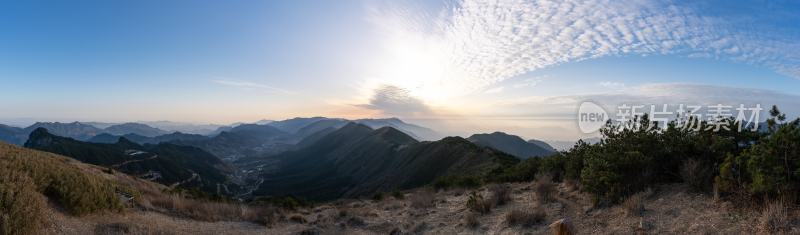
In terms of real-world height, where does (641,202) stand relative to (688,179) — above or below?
below

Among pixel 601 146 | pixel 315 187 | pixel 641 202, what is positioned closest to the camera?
pixel 641 202

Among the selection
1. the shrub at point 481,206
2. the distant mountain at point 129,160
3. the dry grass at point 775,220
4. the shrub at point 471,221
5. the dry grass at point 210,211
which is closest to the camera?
the dry grass at point 775,220

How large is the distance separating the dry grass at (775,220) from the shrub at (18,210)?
14339 mm

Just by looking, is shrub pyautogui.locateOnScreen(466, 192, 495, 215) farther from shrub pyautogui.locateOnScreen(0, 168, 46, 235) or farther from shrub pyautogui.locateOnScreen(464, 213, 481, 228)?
shrub pyautogui.locateOnScreen(0, 168, 46, 235)

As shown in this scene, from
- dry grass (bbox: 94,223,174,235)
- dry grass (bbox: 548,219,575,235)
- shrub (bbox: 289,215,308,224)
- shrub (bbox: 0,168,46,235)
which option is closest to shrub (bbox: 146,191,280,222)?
shrub (bbox: 289,215,308,224)

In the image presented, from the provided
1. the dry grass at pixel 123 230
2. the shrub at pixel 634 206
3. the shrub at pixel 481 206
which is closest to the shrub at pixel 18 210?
the dry grass at pixel 123 230

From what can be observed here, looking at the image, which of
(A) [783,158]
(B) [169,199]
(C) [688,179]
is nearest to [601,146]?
(C) [688,179]

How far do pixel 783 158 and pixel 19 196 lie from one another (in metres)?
16.4

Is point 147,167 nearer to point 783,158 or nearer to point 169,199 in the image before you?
point 169,199

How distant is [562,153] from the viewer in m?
20.4

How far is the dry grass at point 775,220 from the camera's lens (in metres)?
6.59

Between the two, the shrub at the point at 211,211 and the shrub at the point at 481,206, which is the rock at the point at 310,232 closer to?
the shrub at the point at 211,211

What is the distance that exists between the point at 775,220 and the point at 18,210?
1500 cm

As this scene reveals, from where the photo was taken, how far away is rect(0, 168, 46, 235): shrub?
704 centimetres
